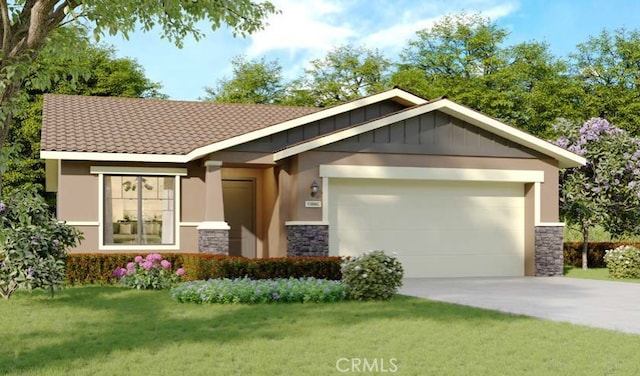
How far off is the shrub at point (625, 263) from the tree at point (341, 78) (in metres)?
26.2

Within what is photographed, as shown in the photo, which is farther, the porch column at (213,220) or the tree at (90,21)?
the porch column at (213,220)

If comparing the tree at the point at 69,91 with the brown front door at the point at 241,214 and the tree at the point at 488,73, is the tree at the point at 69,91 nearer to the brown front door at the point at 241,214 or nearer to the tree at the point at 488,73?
the brown front door at the point at 241,214

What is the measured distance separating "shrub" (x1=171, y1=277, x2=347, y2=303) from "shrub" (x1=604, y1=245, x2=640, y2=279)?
9.39 m

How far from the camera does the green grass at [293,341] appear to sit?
733cm

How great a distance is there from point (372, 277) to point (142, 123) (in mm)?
9894

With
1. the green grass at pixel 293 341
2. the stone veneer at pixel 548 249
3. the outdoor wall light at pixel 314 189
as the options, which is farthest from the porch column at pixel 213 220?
the stone veneer at pixel 548 249

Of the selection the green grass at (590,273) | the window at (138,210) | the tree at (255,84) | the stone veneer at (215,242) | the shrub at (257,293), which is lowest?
the green grass at (590,273)

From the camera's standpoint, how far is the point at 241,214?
20.1 meters

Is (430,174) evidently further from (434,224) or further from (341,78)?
(341,78)

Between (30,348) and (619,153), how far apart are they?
18.3m

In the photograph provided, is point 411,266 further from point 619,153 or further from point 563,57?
point 563,57

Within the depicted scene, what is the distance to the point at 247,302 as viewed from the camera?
12328mm

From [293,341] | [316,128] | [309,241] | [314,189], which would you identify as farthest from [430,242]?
[293,341]

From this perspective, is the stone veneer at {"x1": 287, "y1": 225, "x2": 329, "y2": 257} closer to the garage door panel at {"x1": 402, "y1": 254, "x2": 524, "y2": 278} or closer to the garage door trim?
the garage door trim
